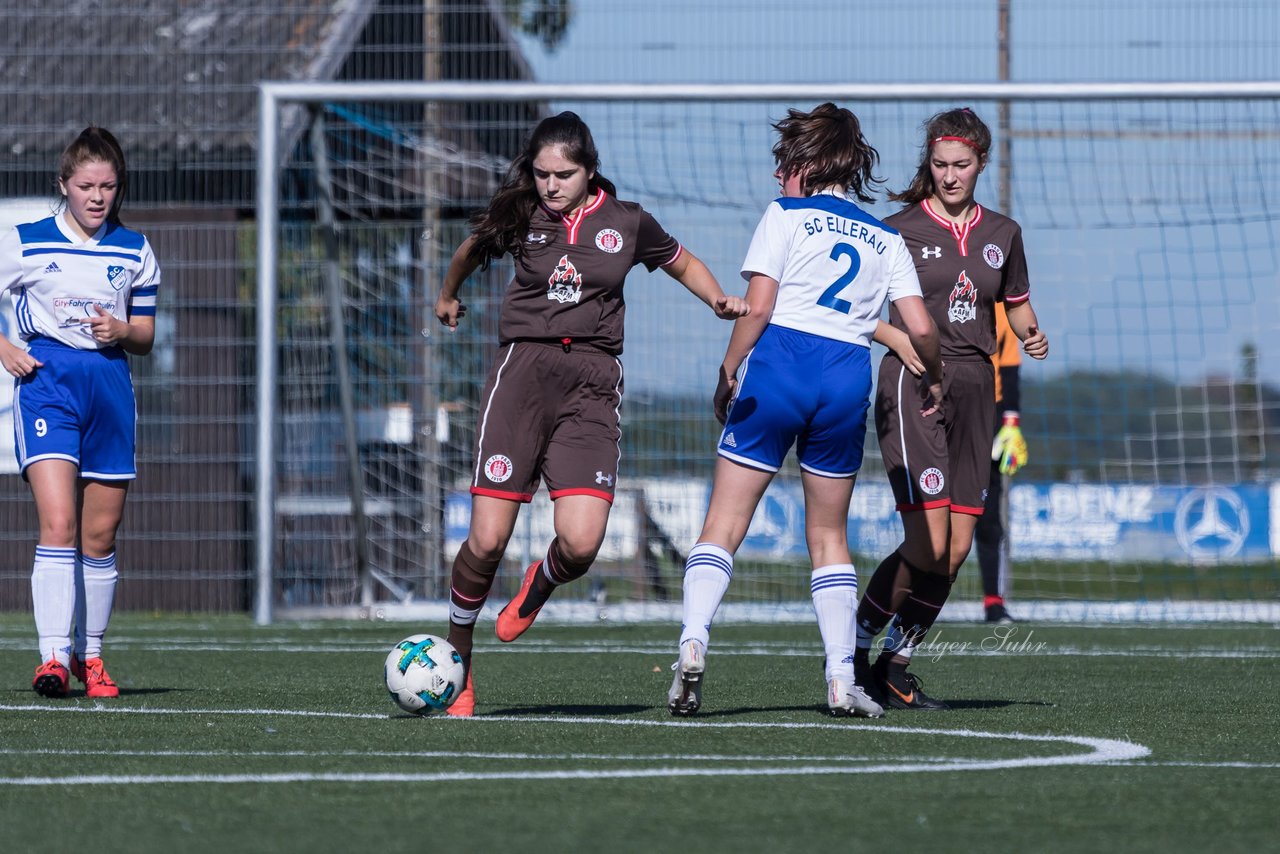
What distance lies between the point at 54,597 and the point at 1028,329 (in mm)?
3524

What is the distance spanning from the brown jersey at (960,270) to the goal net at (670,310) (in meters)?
4.94

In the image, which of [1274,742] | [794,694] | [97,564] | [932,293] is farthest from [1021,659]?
[97,564]

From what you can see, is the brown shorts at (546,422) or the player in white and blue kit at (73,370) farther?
the player in white and blue kit at (73,370)

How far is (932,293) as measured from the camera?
20.2 feet

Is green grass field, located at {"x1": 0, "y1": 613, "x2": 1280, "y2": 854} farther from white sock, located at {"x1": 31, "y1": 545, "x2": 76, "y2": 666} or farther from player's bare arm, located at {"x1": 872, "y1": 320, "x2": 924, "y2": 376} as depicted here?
player's bare arm, located at {"x1": 872, "y1": 320, "x2": 924, "y2": 376}

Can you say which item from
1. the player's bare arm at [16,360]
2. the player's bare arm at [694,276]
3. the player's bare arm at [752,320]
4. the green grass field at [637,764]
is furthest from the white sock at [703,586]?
the player's bare arm at [16,360]

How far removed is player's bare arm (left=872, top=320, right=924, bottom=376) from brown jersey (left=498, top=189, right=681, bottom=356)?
83 centimetres

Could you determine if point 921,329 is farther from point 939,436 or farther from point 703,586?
point 703,586

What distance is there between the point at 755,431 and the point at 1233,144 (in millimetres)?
7702

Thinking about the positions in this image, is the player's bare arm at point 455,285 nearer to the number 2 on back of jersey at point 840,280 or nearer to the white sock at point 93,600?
the number 2 on back of jersey at point 840,280

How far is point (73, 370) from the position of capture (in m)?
6.46

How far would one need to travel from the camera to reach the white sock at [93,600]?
659 centimetres

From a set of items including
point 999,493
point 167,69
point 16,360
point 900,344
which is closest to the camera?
point 900,344

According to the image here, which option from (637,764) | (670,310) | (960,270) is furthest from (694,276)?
(670,310)
